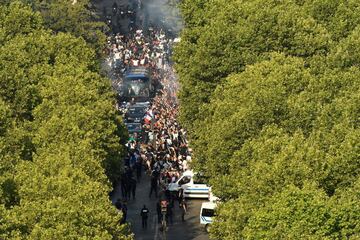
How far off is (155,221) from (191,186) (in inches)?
210

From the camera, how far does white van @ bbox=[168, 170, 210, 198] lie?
305 feet

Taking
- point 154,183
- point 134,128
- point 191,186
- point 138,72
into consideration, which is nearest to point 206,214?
point 191,186

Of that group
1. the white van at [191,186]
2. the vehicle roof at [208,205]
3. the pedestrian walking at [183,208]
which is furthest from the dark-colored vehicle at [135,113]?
the vehicle roof at [208,205]

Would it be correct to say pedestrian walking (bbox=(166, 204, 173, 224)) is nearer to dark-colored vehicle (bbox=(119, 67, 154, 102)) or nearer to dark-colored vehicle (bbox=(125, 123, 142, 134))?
dark-colored vehicle (bbox=(125, 123, 142, 134))

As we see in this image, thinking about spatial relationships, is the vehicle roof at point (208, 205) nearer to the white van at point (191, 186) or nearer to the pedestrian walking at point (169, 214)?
the pedestrian walking at point (169, 214)

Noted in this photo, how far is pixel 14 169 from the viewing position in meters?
69.8

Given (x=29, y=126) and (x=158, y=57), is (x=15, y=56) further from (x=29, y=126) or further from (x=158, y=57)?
(x=158, y=57)

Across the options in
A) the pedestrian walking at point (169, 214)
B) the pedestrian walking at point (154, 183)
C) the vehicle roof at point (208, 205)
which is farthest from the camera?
the pedestrian walking at point (154, 183)

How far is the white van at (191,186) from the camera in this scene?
92.9m

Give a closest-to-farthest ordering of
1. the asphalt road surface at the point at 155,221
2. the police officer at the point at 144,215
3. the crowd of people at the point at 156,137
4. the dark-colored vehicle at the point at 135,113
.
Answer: the asphalt road surface at the point at 155,221 → the police officer at the point at 144,215 → the crowd of people at the point at 156,137 → the dark-colored vehicle at the point at 135,113

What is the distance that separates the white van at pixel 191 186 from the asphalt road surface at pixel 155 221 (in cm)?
38

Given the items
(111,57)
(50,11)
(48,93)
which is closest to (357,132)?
(48,93)

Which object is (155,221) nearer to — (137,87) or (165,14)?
(137,87)

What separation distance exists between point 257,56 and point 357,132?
22.1 m
